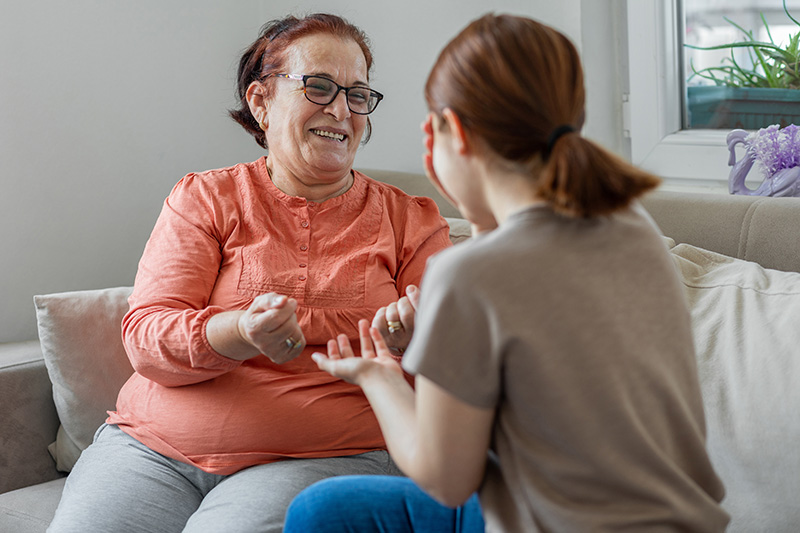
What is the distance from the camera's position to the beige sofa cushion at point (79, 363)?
5.26 ft

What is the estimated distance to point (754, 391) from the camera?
1.15 m

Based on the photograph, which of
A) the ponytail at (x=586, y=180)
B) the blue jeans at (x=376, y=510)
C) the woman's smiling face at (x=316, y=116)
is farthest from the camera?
the woman's smiling face at (x=316, y=116)

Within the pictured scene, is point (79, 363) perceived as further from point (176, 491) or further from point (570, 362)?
point (570, 362)

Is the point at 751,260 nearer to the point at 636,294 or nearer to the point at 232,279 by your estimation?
the point at 636,294

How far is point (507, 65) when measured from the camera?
28.8 inches

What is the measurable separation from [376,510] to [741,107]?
5.23 feet

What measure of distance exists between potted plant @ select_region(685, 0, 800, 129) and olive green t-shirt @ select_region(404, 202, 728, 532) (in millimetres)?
1421

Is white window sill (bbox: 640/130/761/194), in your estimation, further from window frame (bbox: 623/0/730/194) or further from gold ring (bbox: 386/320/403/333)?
gold ring (bbox: 386/320/403/333)

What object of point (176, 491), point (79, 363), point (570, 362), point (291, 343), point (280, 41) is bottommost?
point (176, 491)

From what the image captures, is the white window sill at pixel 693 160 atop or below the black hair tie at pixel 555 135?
below

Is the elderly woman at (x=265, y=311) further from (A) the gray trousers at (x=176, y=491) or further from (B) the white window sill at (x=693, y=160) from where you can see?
(B) the white window sill at (x=693, y=160)

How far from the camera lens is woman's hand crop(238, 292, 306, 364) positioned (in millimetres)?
1104

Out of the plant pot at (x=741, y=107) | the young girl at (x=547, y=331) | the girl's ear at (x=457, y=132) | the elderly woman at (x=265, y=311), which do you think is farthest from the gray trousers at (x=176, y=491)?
the plant pot at (x=741, y=107)

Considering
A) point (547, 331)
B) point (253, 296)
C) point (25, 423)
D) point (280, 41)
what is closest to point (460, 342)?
point (547, 331)
